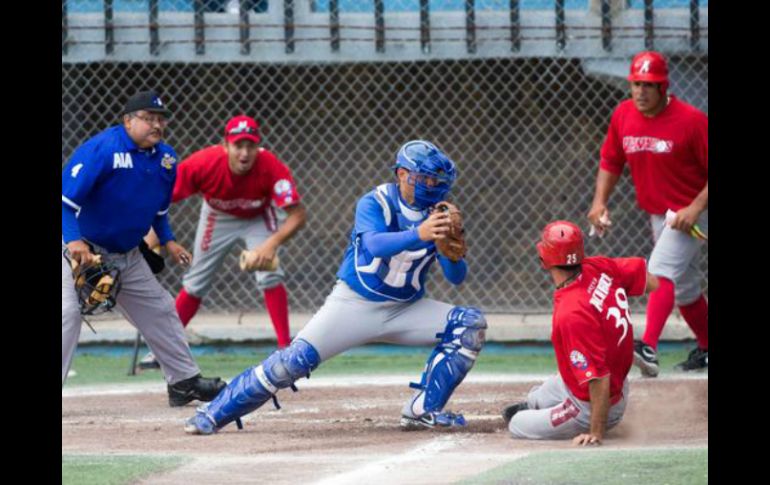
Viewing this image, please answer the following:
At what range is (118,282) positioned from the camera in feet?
24.1

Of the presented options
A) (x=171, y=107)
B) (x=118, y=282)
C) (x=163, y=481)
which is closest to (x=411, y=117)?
(x=171, y=107)

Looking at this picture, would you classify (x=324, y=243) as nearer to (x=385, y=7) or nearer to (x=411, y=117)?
(x=411, y=117)

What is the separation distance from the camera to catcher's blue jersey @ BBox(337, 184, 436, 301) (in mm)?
6578

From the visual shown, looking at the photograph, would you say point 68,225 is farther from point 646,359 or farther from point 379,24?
point 379,24

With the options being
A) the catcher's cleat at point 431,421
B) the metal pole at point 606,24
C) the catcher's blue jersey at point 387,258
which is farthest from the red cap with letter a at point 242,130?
the metal pole at point 606,24

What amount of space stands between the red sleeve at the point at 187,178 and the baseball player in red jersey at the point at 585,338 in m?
3.42

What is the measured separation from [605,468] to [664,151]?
11.8 ft

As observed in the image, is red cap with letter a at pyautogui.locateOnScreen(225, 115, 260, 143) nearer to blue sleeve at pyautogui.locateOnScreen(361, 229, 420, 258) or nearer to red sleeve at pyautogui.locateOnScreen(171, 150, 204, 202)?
red sleeve at pyautogui.locateOnScreen(171, 150, 204, 202)

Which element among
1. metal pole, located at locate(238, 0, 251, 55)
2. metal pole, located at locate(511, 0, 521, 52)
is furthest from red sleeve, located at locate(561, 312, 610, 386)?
metal pole, located at locate(238, 0, 251, 55)

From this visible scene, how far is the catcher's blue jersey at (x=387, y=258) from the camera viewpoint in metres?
6.58

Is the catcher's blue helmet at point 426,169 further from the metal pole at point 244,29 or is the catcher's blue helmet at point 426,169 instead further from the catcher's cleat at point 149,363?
the metal pole at point 244,29

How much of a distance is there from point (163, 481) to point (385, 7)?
6.33 metres

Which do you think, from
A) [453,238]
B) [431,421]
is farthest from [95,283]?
[453,238]

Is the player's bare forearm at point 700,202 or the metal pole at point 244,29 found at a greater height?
the metal pole at point 244,29
